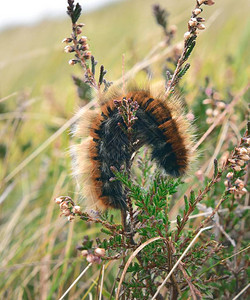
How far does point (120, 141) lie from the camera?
4.28 ft

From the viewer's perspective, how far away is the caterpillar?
1.28m

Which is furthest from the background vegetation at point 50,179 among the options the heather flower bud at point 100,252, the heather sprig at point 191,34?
the heather sprig at point 191,34

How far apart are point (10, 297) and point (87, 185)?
1.20 meters

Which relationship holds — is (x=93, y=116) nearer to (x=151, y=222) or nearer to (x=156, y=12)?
(x=151, y=222)

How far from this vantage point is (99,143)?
131 cm

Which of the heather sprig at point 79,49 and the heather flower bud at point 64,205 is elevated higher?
the heather sprig at point 79,49

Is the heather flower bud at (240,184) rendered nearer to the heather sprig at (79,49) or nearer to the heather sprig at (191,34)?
the heather sprig at (191,34)

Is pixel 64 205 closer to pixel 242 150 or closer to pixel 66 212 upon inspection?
pixel 66 212

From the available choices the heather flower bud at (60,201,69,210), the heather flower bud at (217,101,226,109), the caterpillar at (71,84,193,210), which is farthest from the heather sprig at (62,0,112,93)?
the heather flower bud at (217,101,226,109)

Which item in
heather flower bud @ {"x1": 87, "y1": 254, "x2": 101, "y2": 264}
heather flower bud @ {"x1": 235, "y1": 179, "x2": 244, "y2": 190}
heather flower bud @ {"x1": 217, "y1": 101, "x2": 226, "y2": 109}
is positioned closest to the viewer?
heather flower bud @ {"x1": 87, "y1": 254, "x2": 101, "y2": 264}

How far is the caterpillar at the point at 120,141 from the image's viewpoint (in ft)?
4.21

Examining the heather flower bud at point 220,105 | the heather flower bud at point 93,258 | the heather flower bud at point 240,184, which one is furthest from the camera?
the heather flower bud at point 220,105

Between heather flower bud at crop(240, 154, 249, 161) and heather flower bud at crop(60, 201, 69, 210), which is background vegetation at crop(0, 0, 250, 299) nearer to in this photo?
heather flower bud at crop(60, 201, 69, 210)

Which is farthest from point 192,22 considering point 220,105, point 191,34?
point 220,105
